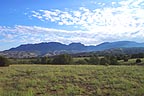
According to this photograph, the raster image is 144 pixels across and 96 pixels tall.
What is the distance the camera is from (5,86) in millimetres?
22688

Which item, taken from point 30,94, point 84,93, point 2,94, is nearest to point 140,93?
point 84,93

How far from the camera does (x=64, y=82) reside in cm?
2447

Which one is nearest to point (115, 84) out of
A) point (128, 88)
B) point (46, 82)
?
point (128, 88)

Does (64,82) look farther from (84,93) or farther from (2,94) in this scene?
(2,94)

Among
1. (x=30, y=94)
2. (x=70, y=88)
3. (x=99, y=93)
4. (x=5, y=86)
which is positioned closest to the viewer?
(x=30, y=94)

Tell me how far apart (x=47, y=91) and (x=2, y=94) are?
311 cm

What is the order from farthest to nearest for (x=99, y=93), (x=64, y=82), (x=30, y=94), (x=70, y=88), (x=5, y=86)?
(x=64, y=82)
(x=5, y=86)
(x=70, y=88)
(x=99, y=93)
(x=30, y=94)

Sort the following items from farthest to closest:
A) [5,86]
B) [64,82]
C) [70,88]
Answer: [64,82] → [5,86] → [70,88]

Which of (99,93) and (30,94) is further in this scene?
(99,93)

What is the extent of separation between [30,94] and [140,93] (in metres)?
6.83

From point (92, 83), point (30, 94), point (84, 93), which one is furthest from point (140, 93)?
point (30, 94)

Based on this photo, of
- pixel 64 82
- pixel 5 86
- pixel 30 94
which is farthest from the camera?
pixel 64 82

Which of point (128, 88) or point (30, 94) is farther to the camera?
point (128, 88)

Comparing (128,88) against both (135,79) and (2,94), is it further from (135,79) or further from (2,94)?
(2,94)
